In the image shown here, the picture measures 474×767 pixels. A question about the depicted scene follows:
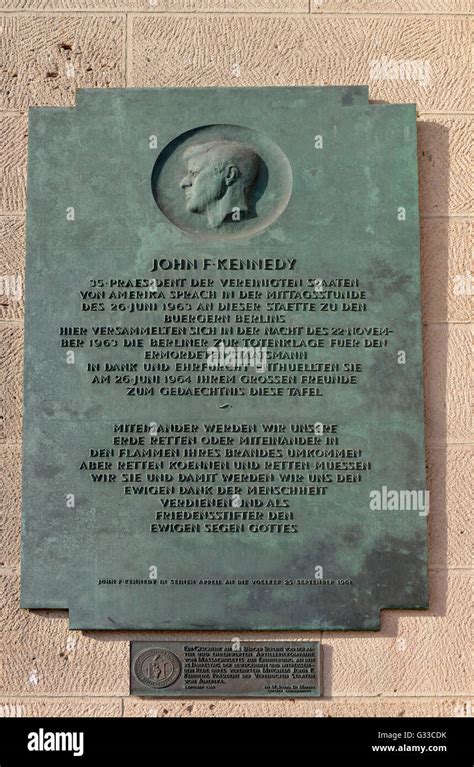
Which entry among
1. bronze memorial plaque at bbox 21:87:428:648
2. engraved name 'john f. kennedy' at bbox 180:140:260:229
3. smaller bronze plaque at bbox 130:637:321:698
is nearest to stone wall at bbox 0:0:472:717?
smaller bronze plaque at bbox 130:637:321:698

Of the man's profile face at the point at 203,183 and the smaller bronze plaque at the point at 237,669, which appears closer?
the smaller bronze plaque at the point at 237,669

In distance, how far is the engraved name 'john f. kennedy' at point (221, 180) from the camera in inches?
229

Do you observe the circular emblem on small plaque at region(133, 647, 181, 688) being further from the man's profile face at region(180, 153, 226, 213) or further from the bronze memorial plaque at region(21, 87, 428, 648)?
the man's profile face at region(180, 153, 226, 213)

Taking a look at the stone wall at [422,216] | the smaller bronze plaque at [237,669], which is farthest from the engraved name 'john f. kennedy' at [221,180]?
the smaller bronze plaque at [237,669]

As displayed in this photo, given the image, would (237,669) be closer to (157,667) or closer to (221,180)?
(157,667)

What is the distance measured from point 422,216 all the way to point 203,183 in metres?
1.40

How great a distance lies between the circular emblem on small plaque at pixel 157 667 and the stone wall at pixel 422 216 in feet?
0.39

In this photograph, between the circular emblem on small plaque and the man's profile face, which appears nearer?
the circular emblem on small plaque

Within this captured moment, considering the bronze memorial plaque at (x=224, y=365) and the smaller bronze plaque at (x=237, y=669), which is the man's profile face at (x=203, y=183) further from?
the smaller bronze plaque at (x=237, y=669)

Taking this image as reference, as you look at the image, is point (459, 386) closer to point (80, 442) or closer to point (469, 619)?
point (469, 619)

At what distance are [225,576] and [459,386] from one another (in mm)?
1843

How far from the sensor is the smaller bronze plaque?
555 cm

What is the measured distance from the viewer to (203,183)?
5840 mm

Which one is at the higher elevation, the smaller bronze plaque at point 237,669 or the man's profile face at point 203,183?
the man's profile face at point 203,183
